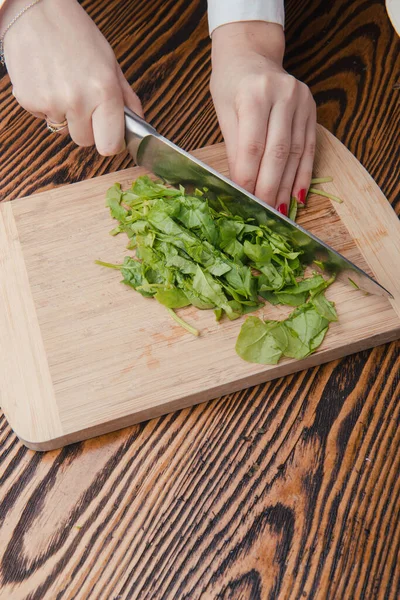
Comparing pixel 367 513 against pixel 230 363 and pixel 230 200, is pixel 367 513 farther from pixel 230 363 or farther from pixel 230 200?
pixel 230 200

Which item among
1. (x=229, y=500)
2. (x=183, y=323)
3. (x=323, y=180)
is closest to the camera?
(x=229, y=500)

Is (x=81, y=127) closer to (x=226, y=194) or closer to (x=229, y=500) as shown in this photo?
(x=226, y=194)

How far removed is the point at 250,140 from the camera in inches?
55.4

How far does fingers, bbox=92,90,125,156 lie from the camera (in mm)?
1351

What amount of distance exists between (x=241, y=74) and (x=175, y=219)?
37cm

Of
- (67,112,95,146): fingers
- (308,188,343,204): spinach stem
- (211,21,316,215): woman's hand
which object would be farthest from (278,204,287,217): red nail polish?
(67,112,95,146): fingers

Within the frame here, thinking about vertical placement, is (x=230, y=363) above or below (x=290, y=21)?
below

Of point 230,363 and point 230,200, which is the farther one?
point 230,200

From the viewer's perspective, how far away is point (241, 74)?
4.86 feet

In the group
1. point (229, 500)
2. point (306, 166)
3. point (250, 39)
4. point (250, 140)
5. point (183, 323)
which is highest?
point (250, 39)

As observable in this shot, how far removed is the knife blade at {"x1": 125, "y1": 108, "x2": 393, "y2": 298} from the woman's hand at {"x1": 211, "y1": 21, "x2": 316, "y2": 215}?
0.21 ft

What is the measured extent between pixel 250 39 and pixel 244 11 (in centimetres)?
6

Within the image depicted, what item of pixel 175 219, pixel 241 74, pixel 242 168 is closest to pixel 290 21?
pixel 241 74

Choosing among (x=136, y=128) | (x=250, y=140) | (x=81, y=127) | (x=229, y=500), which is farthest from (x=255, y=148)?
(x=229, y=500)
